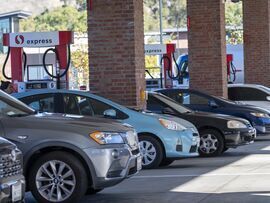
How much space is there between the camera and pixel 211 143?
50.1ft

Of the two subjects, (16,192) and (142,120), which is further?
(142,120)

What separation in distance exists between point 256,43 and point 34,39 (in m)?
13.6

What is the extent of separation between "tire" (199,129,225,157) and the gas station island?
2 cm

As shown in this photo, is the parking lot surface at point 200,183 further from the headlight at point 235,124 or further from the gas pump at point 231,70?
the gas pump at point 231,70

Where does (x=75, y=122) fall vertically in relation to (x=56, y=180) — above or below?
above

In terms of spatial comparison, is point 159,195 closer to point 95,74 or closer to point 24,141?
point 24,141

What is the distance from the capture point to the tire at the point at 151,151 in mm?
12695

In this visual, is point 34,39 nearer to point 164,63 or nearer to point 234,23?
point 164,63

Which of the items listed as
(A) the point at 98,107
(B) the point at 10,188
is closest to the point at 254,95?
(A) the point at 98,107

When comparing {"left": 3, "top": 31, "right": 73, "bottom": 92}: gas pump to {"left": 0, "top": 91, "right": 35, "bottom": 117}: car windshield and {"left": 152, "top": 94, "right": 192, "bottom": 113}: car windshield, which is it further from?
{"left": 0, "top": 91, "right": 35, "bottom": 117}: car windshield

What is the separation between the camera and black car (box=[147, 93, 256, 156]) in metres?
15.1

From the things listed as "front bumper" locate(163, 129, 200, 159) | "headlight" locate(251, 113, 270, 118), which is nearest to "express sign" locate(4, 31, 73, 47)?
"headlight" locate(251, 113, 270, 118)

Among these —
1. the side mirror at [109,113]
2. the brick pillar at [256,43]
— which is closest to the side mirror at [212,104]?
the side mirror at [109,113]

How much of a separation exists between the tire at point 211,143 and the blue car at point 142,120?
2.10m
